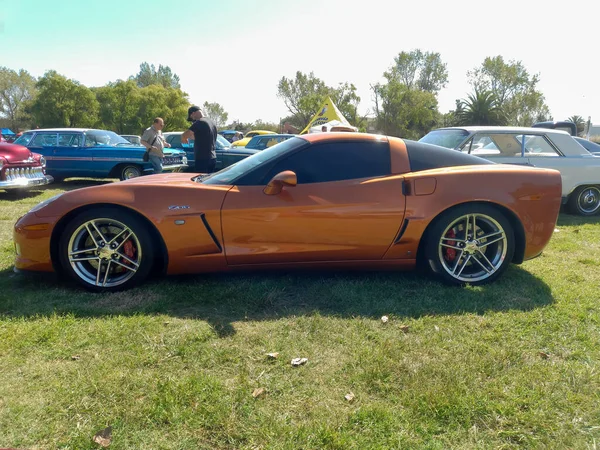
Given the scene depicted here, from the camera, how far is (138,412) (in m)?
1.89

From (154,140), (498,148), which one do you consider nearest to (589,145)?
(498,148)

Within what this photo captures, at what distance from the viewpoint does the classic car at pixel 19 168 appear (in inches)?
303

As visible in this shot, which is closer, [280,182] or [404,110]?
[280,182]

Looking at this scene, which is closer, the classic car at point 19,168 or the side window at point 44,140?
the classic car at point 19,168

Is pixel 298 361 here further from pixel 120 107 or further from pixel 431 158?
pixel 120 107

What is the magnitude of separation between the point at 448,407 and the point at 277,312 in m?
1.33

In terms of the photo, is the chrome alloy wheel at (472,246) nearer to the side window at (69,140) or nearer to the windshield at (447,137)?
the windshield at (447,137)

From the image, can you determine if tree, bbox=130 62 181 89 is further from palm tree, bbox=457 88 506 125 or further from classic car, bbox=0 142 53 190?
classic car, bbox=0 142 53 190

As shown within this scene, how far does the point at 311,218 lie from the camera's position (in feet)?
10.6

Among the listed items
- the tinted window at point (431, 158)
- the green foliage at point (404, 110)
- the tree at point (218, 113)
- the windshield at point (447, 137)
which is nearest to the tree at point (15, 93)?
the tree at point (218, 113)

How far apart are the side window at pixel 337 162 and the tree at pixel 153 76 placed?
7547 centimetres

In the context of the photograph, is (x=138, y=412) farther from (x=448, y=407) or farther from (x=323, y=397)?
(x=448, y=407)

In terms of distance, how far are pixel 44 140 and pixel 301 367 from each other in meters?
10.5

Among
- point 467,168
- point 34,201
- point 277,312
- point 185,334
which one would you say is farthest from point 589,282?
point 34,201
